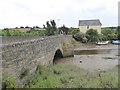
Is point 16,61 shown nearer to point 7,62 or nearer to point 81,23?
point 7,62

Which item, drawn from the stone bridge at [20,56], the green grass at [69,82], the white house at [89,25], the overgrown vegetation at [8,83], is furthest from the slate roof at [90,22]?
the overgrown vegetation at [8,83]

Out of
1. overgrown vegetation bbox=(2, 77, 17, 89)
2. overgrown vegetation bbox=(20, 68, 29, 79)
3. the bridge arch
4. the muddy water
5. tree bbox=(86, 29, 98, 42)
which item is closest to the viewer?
overgrown vegetation bbox=(2, 77, 17, 89)

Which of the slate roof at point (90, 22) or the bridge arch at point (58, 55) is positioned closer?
the bridge arch at point (58, 55)

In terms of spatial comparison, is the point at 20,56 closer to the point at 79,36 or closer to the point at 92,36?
the point at 79,36

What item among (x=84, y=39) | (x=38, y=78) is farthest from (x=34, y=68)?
(x=84, y=39)

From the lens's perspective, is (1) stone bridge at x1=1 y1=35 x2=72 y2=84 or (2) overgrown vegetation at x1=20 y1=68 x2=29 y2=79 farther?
(2) overgrown vegetation at x1=20 y1=68 x2=29 y2=79

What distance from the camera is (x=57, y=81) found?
13.9m

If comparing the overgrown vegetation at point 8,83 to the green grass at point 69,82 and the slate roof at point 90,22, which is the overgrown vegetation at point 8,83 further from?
the slate roof at point 90,22

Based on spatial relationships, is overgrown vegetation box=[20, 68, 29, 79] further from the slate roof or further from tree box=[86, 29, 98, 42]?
the slate roof

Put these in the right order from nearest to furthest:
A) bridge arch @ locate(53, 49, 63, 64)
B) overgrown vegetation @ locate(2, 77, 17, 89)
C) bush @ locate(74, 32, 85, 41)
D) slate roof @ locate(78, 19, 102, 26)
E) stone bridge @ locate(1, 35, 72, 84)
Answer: overgrown vegetation @ locate(2, 77, 17, 89), stone bridge @ locate(1, 35, 72, 84), bridge arch @ locate(53, 49, 63, 64), bush @ locate(74, 32, 85, 41), slate roof @ locate(78, 19, 102, 26)

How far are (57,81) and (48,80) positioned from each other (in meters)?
0.68

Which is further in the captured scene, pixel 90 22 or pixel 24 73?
pixel 90 22

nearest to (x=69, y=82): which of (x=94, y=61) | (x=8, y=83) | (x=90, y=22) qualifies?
(x=8, y=83)

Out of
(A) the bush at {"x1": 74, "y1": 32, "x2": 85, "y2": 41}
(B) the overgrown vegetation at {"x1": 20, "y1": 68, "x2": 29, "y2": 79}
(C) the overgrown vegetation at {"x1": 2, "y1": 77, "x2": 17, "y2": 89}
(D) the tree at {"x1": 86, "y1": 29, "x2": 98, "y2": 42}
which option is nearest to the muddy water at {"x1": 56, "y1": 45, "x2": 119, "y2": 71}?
(B) the overgrown vegetation at {"x1": 20, "y1": 68, "x2": 29, "y2": 79}
